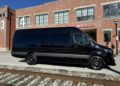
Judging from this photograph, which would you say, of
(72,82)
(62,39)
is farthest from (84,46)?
(72,82)

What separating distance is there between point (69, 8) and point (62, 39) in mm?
23451

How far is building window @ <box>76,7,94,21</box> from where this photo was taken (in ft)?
113

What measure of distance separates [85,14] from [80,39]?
72.7 feet

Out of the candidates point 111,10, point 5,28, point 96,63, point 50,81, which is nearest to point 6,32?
point 5,28

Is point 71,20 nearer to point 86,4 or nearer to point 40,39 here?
point 86,4

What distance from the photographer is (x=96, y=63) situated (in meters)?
13.3

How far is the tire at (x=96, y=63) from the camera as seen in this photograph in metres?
13.2

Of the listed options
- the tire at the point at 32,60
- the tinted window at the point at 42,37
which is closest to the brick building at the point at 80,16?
the tinted window at the point at 42,37

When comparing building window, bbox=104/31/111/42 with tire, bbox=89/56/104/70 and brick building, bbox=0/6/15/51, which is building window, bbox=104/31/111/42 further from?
brick building, bbox=0/6/15/51

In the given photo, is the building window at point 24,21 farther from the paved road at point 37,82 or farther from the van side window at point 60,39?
the paved road at point 37,82

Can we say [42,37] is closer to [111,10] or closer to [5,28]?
[111,10]

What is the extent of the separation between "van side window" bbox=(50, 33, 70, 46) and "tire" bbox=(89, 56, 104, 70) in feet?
6.61

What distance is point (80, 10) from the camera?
35.8 metres

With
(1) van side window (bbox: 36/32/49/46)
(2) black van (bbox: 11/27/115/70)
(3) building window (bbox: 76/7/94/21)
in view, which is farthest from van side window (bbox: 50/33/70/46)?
(3) building window (bbox: 76/7/94/21)
